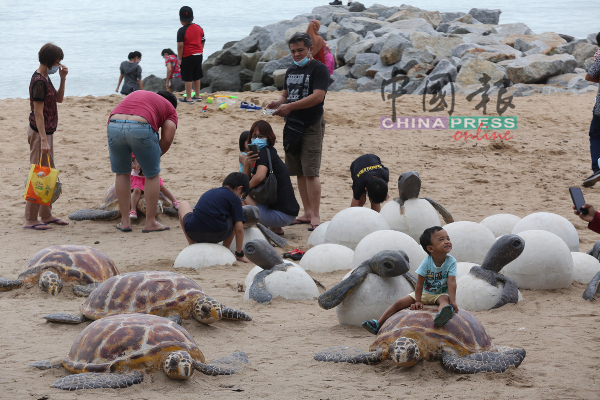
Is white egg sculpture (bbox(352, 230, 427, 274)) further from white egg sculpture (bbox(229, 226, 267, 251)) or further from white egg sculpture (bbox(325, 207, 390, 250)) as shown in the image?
white egg sculpture (bbox(229, 226, 267, 251))

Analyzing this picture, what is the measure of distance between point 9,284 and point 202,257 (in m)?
1.61

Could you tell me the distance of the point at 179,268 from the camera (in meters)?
5.76

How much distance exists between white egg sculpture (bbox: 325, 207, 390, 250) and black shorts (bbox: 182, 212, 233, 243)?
997 mm

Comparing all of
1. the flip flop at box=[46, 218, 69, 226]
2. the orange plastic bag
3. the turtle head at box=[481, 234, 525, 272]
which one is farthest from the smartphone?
the flip flop at box=[46, 218, 69, 226]

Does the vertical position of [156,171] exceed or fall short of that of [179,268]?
it exceeds it

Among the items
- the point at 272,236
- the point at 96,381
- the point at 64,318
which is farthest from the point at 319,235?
the point at 96,381

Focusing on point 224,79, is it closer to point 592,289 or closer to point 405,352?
point 592,289

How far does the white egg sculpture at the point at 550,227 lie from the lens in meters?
5.67

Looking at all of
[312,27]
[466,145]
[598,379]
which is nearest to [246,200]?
[312,27]

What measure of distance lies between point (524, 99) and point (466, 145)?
422cm

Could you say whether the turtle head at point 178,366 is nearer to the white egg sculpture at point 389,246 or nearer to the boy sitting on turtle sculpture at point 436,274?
the boy sitting on turtle sculpture at point 436,274

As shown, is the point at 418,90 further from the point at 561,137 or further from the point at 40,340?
the point at 40,340

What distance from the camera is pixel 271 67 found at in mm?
17969

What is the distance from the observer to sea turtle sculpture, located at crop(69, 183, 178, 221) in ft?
25.0
